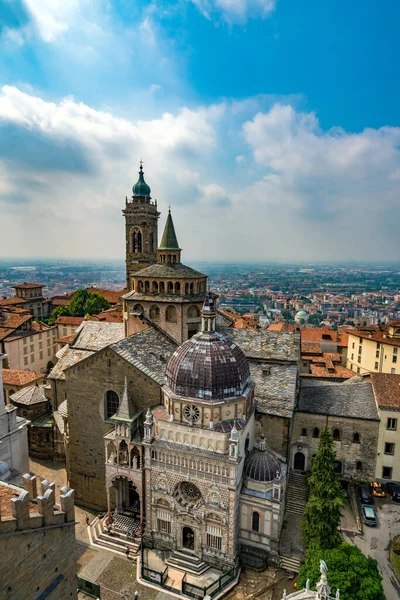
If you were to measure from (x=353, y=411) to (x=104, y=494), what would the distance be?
2415 centimetres

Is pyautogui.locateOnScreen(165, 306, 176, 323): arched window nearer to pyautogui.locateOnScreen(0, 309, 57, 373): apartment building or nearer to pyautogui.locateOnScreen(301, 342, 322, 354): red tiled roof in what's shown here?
pyautogui.locateOnScreen(301, 342, 322, 354): red tiled roof

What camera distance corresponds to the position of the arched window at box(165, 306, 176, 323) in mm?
37469

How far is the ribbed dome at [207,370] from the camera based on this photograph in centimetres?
2591

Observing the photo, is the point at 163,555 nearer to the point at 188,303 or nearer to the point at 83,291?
the point at 188,303

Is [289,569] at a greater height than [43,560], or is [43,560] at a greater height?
[43,560]

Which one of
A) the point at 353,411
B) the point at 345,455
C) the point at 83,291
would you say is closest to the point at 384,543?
the point at 345,455

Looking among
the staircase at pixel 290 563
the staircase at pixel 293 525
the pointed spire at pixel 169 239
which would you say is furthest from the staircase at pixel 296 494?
the pointed spire at pixel 169 239

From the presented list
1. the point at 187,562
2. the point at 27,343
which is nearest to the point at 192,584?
the point at 187,562

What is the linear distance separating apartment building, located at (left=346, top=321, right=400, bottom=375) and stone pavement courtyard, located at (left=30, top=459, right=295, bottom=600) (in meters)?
37.5

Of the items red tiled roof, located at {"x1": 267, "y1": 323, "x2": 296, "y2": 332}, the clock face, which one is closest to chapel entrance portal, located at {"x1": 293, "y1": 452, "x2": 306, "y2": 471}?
the clock face

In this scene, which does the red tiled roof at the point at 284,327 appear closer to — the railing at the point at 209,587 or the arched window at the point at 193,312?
the arched window at the point at 193,312

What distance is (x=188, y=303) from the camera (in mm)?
36906

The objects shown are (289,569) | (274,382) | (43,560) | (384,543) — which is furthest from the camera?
(274,382)

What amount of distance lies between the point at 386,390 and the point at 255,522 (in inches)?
749
